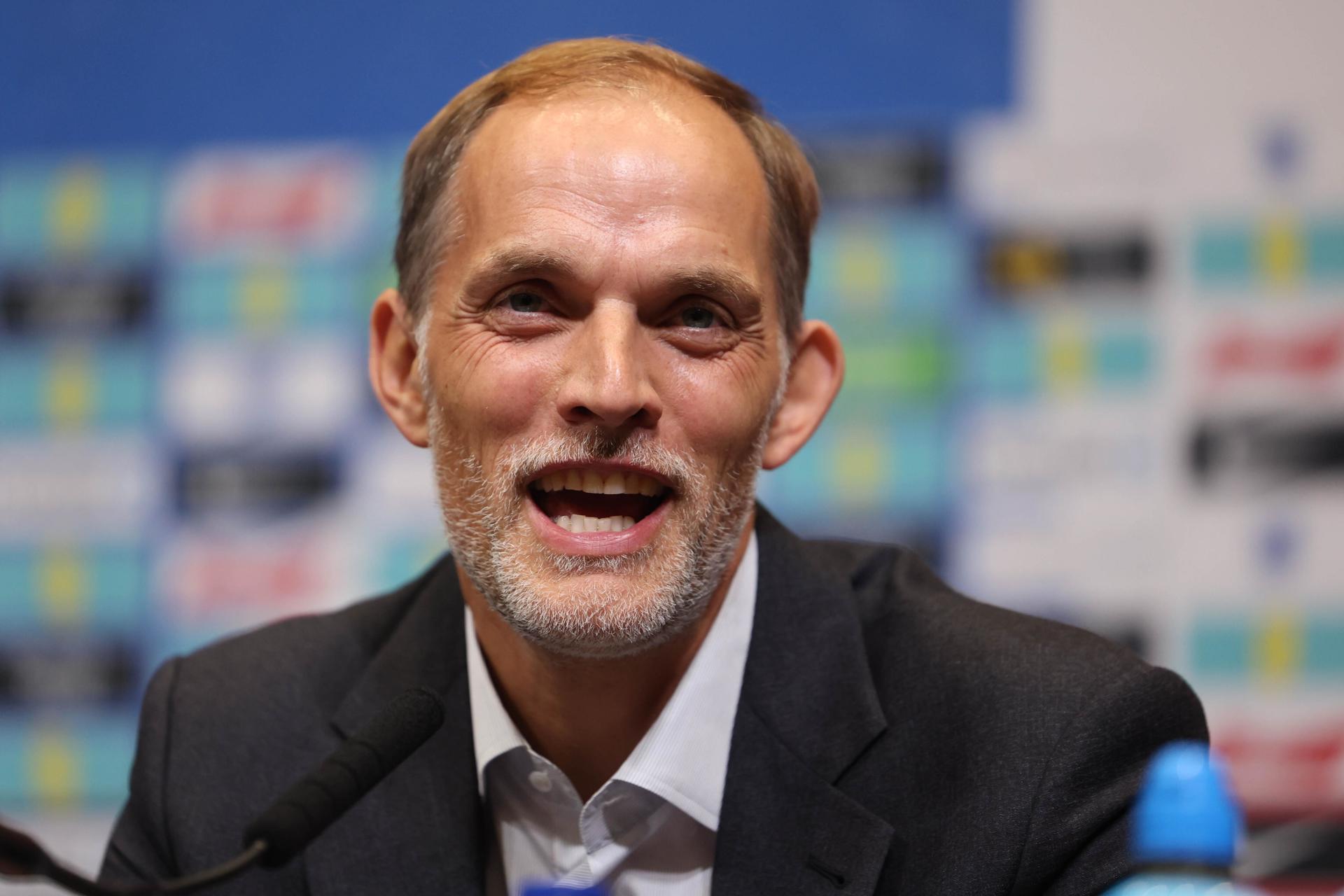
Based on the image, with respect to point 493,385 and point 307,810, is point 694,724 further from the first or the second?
point 307,810

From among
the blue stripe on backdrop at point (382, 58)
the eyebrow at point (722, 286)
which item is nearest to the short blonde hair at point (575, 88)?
the eyebrow at point (722, 286)

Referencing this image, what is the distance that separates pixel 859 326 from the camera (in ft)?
9.60

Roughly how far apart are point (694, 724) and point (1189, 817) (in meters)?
0.94

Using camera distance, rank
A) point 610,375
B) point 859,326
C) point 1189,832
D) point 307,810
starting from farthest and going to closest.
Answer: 1. point 859,326
2. point 610,375
3. point 307,810
4. point 1189,832

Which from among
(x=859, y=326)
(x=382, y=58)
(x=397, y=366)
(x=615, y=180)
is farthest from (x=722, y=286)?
(x=382, y=58)

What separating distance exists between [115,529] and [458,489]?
1.88m

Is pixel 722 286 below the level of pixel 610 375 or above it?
above

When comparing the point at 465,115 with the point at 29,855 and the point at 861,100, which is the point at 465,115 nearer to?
the point at 29,855

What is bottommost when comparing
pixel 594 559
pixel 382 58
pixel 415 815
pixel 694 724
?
pixel 415 815

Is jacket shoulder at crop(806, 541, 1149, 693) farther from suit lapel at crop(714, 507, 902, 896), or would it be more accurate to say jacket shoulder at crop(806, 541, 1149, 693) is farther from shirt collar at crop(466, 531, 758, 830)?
shirt collar at crop(466, 531, 758, 830)

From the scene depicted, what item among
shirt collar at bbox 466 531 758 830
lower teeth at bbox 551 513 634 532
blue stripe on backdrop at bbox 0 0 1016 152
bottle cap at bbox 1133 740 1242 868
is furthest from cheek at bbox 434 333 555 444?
blue stripe on backdrop at bbox 0 0 1016 152

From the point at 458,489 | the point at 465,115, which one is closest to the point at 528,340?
the point at 458,489

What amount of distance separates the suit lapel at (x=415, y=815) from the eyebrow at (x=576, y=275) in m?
0.54

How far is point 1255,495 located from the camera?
278 centimetres
